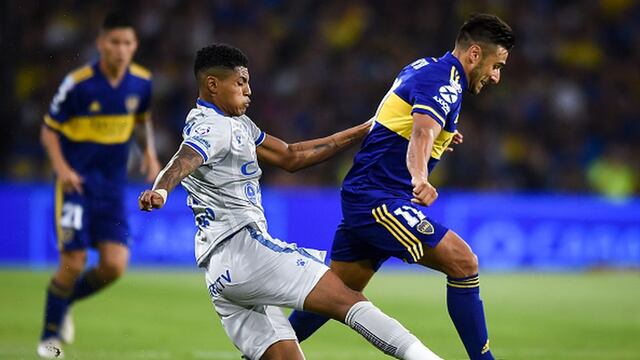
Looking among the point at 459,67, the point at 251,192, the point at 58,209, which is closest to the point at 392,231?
the point at 251,192

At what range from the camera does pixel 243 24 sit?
2081cm

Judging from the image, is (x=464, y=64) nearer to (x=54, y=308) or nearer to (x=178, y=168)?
(x=178, y=168)

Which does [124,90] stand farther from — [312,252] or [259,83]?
[259,83]

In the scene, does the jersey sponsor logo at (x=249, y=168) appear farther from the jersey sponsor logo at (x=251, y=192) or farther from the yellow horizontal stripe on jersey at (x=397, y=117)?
the yellow horizontal stripe on jersey at (x=397, y=117)

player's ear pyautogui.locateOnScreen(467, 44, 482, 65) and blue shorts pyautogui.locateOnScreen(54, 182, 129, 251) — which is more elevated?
player's ear pyautogui.locateOnScreen(467, 44, 482, 65)

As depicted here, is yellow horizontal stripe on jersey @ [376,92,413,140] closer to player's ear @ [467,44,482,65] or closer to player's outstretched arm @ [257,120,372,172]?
player's outstretched arm @ [257,120,372,172]

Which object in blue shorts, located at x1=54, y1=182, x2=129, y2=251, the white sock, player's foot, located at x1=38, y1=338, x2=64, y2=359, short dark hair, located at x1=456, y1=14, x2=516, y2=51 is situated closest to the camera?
the white sock

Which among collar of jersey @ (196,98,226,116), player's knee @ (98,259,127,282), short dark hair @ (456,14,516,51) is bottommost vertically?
player's knee @ (98,259,127,282)

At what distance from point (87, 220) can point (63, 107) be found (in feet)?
3.01

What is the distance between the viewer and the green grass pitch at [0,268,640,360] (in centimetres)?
870

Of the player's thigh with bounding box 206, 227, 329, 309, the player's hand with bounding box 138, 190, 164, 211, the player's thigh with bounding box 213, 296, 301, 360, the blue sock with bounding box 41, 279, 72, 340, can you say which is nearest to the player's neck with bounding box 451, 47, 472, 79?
the player's thigh with bounding box 206, 227, 329, 309

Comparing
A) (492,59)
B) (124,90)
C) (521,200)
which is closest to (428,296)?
(521,200)

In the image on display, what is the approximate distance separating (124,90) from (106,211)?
1.00 m

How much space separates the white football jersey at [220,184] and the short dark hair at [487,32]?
1629 millimetres
